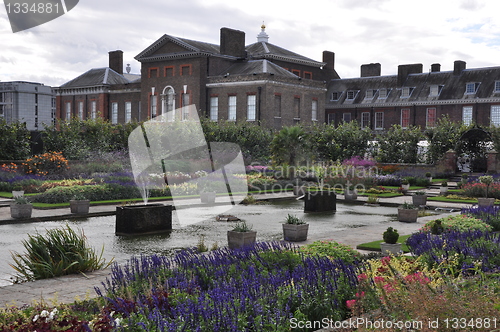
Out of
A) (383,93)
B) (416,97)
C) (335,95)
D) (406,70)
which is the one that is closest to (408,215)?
(416,97)

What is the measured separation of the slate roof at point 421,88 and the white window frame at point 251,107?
16012mm

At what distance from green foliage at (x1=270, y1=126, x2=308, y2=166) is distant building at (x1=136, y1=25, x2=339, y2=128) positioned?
11.2 meters

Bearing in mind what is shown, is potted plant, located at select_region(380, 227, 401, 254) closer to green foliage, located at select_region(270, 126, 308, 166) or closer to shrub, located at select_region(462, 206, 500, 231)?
shrub, located at select_region(462, 206, 500, 231)

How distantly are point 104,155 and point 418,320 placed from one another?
32064mm

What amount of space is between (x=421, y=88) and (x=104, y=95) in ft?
110

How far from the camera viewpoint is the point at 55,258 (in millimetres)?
9438

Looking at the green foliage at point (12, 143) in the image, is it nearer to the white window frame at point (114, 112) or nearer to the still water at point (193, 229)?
the still water at point (193, 229)

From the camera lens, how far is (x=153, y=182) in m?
27.5

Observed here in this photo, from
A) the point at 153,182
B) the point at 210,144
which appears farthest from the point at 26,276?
the point at 210,144

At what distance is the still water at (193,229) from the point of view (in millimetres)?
12391

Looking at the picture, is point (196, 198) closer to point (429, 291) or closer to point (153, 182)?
point (153, 182)

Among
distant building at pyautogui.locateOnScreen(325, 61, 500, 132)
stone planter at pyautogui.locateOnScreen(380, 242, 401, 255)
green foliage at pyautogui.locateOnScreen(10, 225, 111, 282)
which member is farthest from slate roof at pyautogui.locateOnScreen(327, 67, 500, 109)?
green foliage at pyautogui.locateOnScreen(10, 225, 111, 282)

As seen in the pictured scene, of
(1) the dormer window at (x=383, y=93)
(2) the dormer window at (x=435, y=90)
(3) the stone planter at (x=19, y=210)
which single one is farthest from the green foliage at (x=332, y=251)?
(1) the dormer window at (x=383, y=93)

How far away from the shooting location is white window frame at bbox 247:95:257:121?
158 feet
